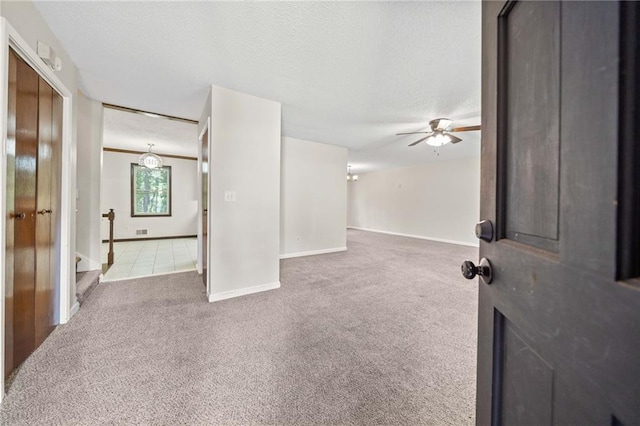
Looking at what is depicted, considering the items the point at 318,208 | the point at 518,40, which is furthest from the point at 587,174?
the point at 318,208

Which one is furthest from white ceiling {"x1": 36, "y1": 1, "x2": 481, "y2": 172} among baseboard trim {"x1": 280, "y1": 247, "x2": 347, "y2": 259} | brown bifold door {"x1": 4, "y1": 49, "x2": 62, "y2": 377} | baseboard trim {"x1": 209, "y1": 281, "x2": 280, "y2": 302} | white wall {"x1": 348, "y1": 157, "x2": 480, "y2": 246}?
white wall {"x1": 348, "y1": 157, "x2": 480, "y2": 246}

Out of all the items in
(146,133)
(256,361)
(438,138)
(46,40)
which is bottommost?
(256,361)

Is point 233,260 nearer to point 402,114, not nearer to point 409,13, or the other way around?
point 409,13

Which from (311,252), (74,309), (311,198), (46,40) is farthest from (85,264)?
(311,198)

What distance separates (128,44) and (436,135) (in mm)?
3616

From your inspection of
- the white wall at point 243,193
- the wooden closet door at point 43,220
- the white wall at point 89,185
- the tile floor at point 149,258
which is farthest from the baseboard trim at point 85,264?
the white wall at point 243,193

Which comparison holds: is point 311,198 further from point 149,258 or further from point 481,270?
point 481,270

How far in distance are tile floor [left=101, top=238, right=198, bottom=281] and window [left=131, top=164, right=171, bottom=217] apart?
958 mm

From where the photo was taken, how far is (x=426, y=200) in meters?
7.12

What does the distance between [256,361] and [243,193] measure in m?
1.73

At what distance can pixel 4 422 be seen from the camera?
1145 mm

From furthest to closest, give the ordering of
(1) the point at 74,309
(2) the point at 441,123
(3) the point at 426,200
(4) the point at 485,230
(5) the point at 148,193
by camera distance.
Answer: (3) the point at 426,200 → (5) the point at 148,193 → (2) the point at 441,123 → (1) the point at 74,309 → (4) the point at 485,230

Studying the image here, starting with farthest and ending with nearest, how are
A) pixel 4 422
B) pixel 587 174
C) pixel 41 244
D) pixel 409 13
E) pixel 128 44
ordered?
pixel 128 44
pixel 41 244
pixel 409 13
pixel 4 422
pixel 587 174

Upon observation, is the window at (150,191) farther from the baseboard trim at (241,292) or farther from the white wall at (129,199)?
the baseboard trim at (241,292)
